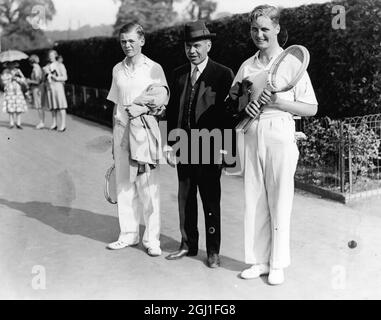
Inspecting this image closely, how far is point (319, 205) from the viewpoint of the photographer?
22.6 feet

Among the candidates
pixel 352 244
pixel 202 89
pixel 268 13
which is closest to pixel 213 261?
pixel 352 244

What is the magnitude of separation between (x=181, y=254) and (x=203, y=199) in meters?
0.58

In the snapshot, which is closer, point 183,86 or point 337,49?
point 183,86

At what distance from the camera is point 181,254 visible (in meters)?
5.11

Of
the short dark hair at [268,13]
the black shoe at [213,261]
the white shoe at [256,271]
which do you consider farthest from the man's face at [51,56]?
the white shoe at [256,271]

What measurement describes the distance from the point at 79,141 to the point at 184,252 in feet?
23.3

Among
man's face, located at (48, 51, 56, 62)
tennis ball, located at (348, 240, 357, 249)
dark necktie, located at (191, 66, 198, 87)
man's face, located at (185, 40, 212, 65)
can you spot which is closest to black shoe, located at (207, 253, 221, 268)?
tennis ball, located at (348, 240, 357, 249)

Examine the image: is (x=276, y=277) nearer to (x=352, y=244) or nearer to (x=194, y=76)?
(x=352, y=244)

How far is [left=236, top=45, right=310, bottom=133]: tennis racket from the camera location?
405 centimetres

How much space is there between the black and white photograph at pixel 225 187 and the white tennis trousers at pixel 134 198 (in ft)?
0.04

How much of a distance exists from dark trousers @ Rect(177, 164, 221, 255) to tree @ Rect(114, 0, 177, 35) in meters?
26.7

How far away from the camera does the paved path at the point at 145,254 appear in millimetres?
4398

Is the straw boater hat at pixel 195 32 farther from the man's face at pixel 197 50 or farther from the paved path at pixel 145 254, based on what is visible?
the paved path at pixel 145 254

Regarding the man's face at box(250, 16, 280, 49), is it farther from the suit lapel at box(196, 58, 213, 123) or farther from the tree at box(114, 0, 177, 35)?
the tree at box(114, 0, 177, 35)
